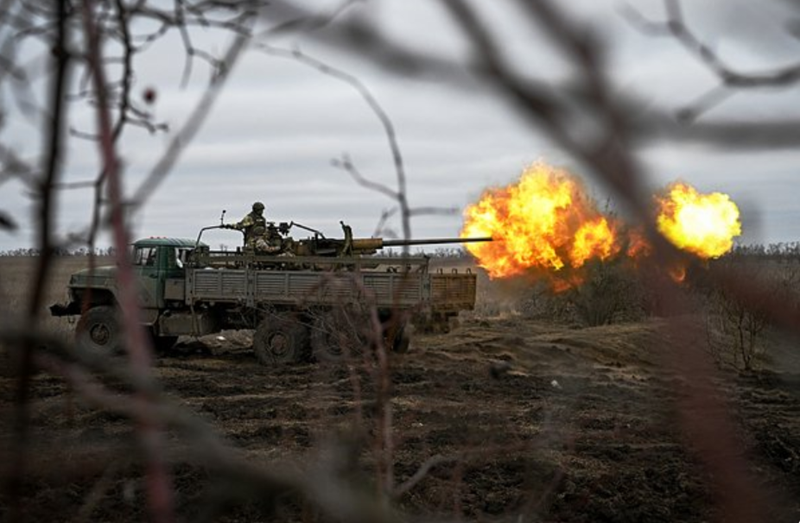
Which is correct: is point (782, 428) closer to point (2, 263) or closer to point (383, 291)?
point (383, 291)

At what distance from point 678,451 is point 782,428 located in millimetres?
1988

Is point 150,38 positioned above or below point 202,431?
above

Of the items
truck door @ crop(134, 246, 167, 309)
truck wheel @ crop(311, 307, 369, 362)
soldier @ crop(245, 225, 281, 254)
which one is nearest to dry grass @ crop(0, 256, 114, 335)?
truck wheel @ crop(311, 307, 369, 362)

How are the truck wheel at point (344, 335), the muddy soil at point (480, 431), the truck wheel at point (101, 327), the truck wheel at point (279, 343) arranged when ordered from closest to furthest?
the truck wheel at point (344, 335) < the muddy soil at point (480, 431) < the truck wheel at point (279, 343) < the truck wheel at point (101, 327)

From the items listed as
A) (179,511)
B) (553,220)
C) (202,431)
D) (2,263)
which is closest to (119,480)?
(179,511)

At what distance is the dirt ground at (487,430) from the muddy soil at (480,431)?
18 millimetres

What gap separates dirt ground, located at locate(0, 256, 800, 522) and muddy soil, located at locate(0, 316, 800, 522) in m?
0.02

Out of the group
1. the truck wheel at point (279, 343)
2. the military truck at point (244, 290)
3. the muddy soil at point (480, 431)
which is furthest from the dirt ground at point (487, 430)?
the military truck at point (244, 290)

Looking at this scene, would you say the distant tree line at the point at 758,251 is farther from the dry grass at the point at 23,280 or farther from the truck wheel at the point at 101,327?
the truck wheel at the point at 101,327

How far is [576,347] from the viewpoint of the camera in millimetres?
18922

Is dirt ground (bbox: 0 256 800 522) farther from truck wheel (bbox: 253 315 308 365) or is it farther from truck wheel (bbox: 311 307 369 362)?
truck wheel (bbox: 253 315 308 365)

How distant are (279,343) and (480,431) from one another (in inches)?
510

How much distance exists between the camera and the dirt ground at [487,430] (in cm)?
332

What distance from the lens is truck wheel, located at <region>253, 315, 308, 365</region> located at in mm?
15391
